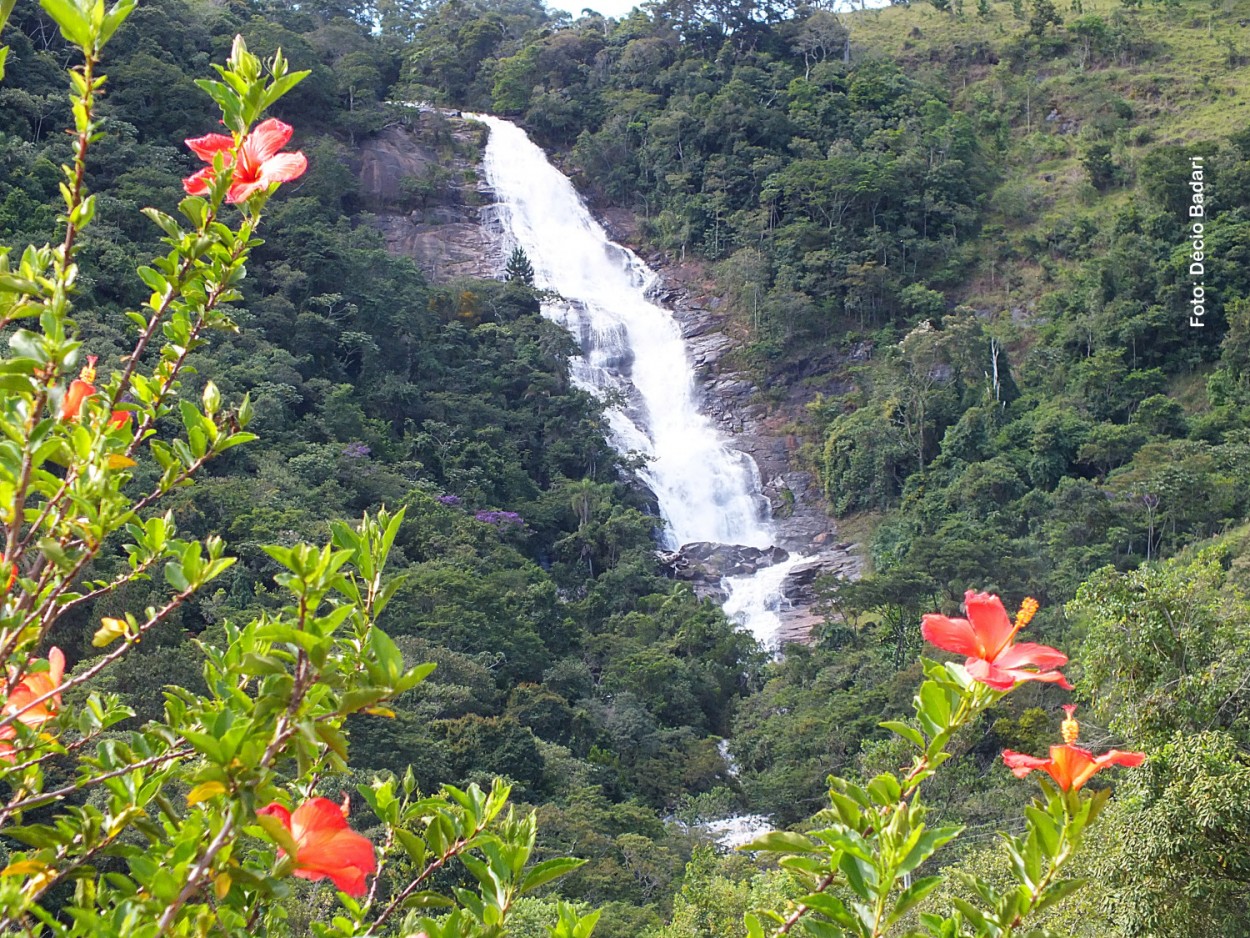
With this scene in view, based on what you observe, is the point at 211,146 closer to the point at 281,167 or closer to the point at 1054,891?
the point at 281,167

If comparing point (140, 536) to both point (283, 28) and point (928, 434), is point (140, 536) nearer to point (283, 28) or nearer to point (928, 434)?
point (928, 434)

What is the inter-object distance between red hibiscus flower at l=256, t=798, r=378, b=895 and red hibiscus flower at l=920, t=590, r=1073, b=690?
58 centimetres

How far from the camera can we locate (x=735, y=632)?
1972 cm

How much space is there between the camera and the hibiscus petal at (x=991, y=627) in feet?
3.79

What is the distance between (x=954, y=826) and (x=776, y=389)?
26.8 metres

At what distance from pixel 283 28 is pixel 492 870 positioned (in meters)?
31.5

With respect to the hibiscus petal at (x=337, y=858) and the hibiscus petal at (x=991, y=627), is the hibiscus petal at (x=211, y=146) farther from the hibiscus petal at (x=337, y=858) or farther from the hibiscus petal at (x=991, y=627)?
the hibiscus petal at (x=991, y=627)

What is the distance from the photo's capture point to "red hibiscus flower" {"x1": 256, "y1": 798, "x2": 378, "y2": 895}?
3.60ft

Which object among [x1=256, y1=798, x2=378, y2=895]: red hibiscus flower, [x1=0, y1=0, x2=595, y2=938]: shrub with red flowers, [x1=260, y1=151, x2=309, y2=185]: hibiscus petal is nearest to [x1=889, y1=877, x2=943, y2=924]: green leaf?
[x1=0, y1=0, x2=595, y2=938]: shrub with red flowers

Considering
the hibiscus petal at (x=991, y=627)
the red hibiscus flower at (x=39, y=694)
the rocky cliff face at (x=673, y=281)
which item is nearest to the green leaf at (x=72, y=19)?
the red hibiscus flower at (x=39, y=694)

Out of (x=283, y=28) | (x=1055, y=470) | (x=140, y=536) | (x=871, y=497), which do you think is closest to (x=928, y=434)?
(x=871, y=497)

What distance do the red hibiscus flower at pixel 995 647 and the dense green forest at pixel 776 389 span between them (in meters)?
5.21

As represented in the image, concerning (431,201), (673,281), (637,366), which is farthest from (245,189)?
(431,201)

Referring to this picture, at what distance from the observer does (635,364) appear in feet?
92.5
